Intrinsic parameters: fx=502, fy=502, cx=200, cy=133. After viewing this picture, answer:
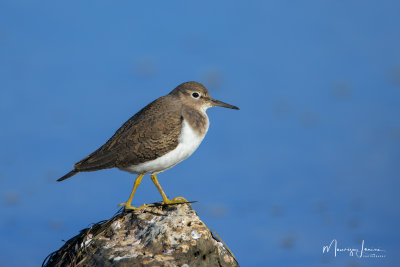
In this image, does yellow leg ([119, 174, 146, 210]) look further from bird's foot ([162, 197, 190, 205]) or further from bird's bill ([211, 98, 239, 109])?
bird's bill ([211, 98, 239, 109])

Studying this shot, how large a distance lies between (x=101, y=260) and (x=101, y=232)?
72 cm

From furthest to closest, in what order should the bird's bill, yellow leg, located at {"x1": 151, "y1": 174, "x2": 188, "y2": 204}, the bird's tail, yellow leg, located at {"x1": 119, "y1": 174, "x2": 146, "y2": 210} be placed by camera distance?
the bird's bill → the bird's tail → yellow leg, located at {"x1": 151, "y1": 174, "x2": 188, "y2": 204} → yellow leg, located at {"x1": 119, "y1": 174, "x2": 146, "y2": 210}

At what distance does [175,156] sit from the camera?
34.7 feet

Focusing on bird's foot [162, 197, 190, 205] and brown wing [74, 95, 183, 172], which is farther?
brown wing [74, 95, 183, 172]

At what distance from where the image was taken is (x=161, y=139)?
34.7 ft

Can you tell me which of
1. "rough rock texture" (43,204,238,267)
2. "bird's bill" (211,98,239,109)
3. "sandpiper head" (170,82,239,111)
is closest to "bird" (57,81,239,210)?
"sandpiper head" (170,82,239,111)

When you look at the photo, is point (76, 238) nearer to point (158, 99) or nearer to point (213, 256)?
point (213, 256)

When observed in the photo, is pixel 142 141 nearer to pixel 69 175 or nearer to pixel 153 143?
pixel 153 143

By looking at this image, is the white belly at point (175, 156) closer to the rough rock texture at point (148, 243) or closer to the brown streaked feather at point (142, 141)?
the brown streaked feather at point (142, 141)

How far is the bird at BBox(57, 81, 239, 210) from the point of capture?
10555 mm

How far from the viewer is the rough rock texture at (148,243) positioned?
8578 millimetres

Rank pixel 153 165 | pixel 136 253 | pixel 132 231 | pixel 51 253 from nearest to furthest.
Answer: pixel 136 253 < pixel 132 231 < pixel 51 253 < pixel 153 165

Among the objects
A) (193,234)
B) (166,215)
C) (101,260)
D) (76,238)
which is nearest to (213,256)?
(193,234)

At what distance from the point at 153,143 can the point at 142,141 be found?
0.25 metres
